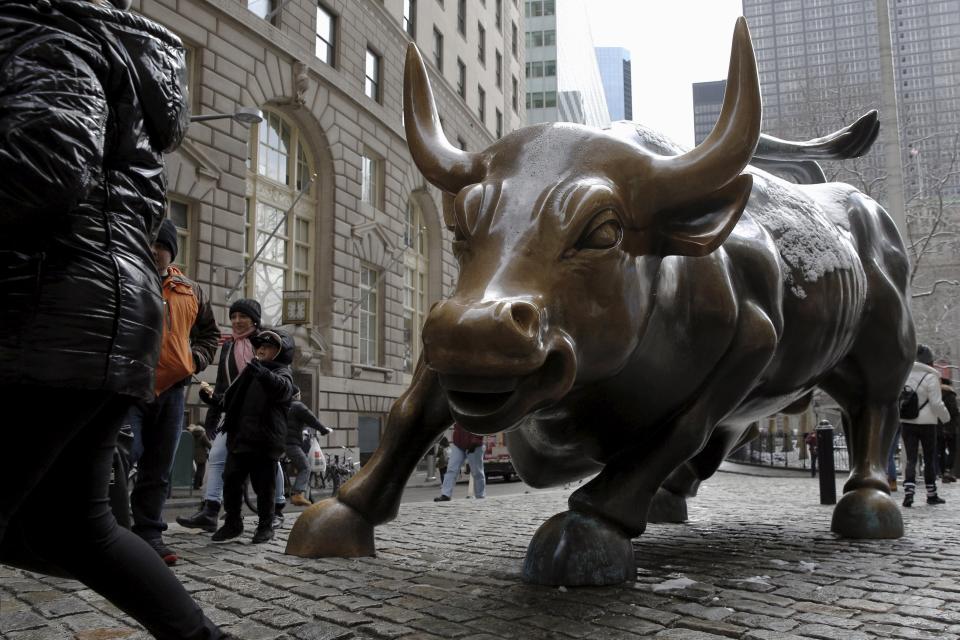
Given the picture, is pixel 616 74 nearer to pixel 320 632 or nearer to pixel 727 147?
pixel 727 147

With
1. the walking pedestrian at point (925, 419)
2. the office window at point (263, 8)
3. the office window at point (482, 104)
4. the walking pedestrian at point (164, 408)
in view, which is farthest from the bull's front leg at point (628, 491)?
the office window at point (482, 104)

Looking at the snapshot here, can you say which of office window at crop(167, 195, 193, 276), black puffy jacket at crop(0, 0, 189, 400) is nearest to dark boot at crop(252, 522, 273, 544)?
black puffy jacket at crop(0, 0, 189, 400)

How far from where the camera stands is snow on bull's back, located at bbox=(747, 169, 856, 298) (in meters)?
3.90

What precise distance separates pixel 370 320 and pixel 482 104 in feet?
48.5

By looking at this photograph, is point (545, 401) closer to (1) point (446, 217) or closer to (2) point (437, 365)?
(2) point (437, 365)

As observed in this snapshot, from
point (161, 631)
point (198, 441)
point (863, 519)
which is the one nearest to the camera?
point (161, 631)

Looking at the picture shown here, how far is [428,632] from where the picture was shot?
2420mm

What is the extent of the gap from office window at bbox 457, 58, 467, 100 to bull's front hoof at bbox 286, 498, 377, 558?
3068cm

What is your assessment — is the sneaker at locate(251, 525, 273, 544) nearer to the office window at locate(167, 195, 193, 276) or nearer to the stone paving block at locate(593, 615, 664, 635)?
the stone paving block at locate(593, 615, 664, 635)

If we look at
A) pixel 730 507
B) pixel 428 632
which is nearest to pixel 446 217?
pixel 428 632

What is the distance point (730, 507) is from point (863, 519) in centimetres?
246

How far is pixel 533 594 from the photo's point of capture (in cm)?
288

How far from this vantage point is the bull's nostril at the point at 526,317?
231 centimetres

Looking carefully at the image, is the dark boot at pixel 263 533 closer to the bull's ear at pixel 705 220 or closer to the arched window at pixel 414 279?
the bull's ear at pixel 705 220
